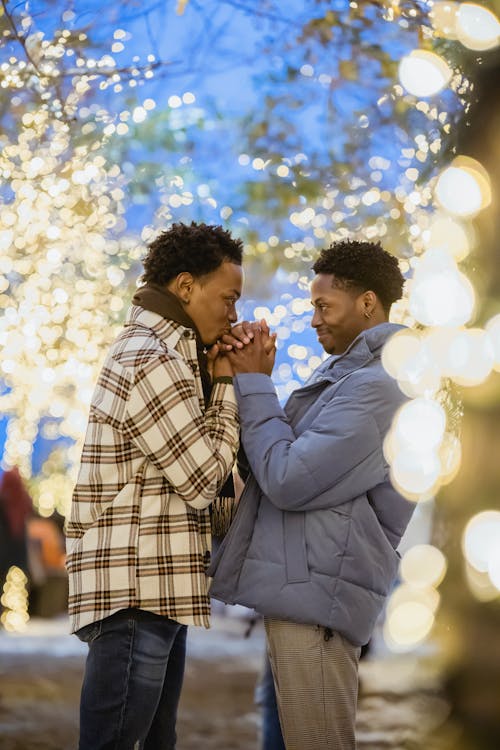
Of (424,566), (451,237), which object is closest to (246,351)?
(451,237)

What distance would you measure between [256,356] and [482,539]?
0.98m

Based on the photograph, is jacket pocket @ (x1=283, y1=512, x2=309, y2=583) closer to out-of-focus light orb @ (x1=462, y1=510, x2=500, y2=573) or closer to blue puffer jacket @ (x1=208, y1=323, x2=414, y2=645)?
blue puffer jacket @ (x1=208, y1=323, x2=414, y2=645)

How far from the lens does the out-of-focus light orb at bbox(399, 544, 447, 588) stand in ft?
17.0

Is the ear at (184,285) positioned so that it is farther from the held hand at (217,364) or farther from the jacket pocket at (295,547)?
the jacket pocket at (295,547)

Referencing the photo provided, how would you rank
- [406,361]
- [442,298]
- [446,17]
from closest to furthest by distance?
[406,361]
[446,17]
[442,298]

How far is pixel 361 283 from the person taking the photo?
2900 millimetres

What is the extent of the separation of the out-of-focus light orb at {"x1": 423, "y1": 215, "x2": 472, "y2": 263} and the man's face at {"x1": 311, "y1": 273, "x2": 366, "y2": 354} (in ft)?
2.81

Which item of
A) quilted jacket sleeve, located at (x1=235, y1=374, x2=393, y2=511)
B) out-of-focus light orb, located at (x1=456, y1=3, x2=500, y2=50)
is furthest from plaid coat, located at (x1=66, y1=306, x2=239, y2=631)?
out-of-focus light orb, located at (x1=456, y1=3, x2=500, y2=50)

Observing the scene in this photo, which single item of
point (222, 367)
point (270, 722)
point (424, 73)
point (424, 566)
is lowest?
point (270, 722)

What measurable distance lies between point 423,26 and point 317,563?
7.17ft

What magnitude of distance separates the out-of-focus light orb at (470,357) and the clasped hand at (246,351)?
735mm

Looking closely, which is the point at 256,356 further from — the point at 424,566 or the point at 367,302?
the point at 424,566

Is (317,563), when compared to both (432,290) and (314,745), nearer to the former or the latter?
(314,745)

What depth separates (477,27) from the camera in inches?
119
